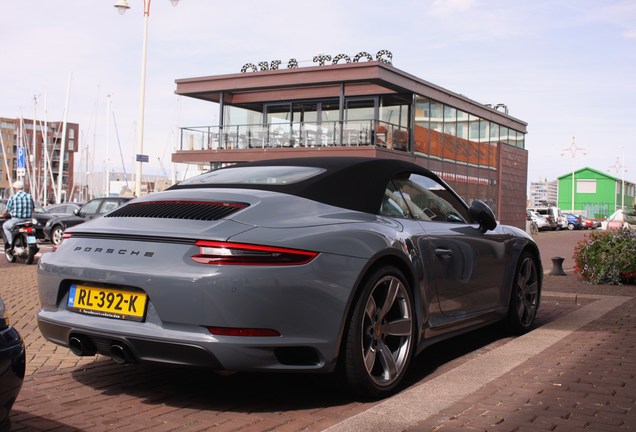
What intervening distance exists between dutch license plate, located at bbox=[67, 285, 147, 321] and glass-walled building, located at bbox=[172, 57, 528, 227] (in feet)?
76.9

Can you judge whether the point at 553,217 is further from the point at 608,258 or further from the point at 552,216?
the point at 608,258

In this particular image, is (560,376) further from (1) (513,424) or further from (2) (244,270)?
(2) (244,270)

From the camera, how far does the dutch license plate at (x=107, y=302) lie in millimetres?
3691

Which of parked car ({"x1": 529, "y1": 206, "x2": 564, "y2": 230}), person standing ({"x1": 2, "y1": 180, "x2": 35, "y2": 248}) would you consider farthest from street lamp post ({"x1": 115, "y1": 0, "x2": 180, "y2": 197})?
parked car ({"x1": 529, "y1": 206, "x2": 564, "y2": 230})

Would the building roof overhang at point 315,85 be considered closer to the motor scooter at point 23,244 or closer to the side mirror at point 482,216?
the motor scooter at point 23,244

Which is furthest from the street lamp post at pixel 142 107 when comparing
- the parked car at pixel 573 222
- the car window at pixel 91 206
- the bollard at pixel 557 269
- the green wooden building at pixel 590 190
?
the green wooden building at pixel 590 190

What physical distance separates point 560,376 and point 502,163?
109 ft

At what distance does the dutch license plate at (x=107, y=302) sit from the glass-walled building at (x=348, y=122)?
23436 mm

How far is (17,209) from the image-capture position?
48.3 ft

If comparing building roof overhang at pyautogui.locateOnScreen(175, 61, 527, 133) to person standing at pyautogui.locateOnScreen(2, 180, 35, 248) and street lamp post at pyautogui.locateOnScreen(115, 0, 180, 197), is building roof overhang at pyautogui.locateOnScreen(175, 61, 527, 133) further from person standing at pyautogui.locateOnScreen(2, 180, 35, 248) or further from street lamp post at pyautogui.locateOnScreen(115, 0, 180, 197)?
person standing at pyautogui.locateOnScreen(2, 180, 35, 248)

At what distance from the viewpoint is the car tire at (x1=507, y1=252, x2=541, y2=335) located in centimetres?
611

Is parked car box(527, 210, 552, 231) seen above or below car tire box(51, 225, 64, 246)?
above

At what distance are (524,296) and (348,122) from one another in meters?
22.8

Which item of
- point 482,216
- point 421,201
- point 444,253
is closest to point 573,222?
point 482,216
